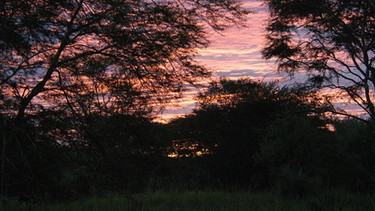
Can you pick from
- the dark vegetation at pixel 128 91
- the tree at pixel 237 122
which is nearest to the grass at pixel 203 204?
the dark vegetation at pixel 128 91

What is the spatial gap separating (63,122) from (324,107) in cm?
1232

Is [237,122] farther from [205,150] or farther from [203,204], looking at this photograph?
[203,204]

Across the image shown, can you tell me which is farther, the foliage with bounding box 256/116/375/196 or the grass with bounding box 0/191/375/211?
the foliage with bounding box 256/116/375/196

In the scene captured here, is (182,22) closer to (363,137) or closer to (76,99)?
(76,99)

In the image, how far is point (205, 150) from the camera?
27.0 metres

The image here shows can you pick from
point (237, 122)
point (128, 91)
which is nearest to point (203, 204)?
point (128, 91)

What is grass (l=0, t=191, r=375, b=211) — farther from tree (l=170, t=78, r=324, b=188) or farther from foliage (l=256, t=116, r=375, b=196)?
tree (l=170, t=78, r=324, b=188)

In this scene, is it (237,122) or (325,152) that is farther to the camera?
(237,122)

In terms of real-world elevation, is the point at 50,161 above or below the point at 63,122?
below

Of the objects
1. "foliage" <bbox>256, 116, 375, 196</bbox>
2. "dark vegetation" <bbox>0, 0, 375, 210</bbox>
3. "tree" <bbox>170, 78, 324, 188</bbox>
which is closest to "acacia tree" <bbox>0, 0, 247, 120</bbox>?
"dark vegetation" <bbox>0, 0, 375, 210</bbox>

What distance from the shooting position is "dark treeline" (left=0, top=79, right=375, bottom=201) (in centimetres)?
664

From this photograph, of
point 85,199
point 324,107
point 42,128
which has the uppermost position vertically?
point 324,107

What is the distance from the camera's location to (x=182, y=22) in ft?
29.5

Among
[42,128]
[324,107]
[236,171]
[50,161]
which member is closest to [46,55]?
[42,128]
